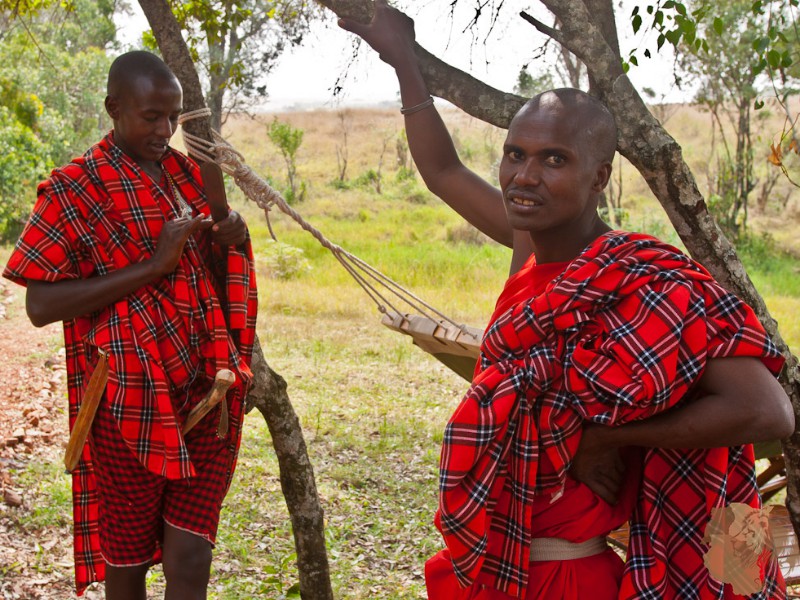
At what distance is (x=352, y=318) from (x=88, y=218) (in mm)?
6727

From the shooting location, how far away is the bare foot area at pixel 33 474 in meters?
3.38

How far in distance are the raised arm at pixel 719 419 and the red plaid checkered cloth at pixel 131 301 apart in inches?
45.0

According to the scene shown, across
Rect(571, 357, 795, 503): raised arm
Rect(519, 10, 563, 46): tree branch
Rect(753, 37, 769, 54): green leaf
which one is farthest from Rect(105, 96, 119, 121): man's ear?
Rect(753, 37, 769, 54): green leaf

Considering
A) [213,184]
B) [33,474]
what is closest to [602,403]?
[213,184]

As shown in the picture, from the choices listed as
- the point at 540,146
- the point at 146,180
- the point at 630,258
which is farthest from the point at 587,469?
the point at 146,180

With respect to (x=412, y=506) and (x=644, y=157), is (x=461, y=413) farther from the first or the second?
(x=412, y=506)

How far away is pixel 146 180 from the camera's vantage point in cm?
229

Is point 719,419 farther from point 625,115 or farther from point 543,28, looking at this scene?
point 543,28

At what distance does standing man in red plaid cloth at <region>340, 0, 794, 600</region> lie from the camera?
1.45 metres

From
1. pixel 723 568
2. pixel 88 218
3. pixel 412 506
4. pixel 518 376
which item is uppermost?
pixel 88 218

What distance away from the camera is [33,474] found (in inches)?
172

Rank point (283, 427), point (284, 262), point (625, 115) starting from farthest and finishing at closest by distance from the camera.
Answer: point (284, 262) → point (283, 427) → point (625, 115)

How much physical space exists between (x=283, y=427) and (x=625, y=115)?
1.51 meters

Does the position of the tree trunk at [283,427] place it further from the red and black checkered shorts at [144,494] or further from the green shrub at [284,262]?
the green shrub at [284,262]
